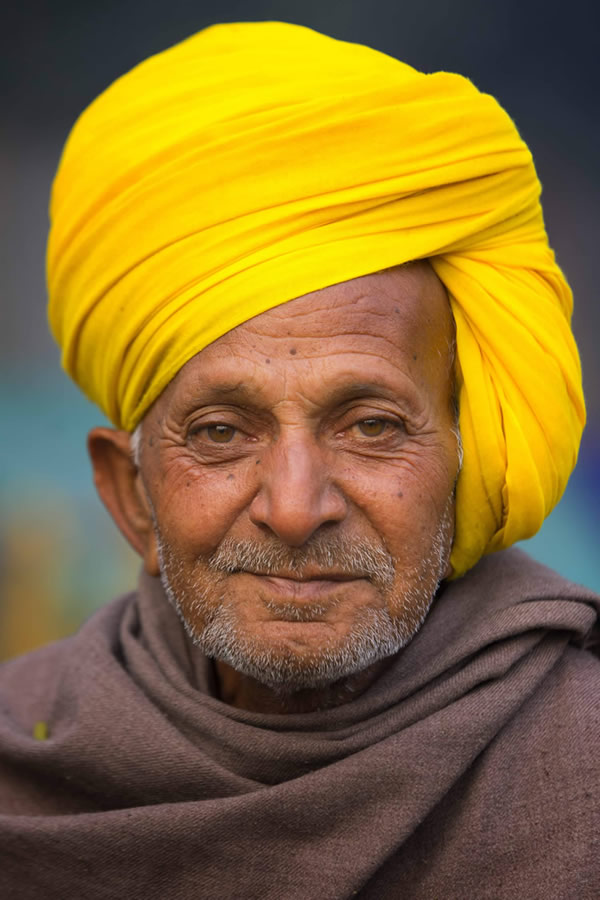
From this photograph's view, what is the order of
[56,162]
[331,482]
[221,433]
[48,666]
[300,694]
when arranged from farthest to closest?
1. [56,162]
2. [48,666]
3. [300,694]
4. [221,433]
5. [331,482]

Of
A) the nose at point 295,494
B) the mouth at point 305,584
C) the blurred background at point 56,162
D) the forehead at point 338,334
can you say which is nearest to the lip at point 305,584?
the mouth at point 305,584

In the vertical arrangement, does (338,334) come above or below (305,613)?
above

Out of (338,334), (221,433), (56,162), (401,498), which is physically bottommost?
(401,498)

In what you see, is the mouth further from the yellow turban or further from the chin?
the yellow turban

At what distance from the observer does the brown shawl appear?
95.5 inches

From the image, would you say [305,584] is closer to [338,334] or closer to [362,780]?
[362,780]

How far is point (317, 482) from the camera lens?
2443 millimetres

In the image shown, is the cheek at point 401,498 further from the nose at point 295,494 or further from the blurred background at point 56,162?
the blurred background at point 56,162

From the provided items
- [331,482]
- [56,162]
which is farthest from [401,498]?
[56,162]

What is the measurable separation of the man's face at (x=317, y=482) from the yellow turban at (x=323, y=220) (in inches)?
3.5

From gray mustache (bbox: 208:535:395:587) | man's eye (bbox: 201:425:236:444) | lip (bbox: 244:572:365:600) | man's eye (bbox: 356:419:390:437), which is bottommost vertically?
lip (bbox: 244:572:365:600)

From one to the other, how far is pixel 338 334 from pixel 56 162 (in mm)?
3468

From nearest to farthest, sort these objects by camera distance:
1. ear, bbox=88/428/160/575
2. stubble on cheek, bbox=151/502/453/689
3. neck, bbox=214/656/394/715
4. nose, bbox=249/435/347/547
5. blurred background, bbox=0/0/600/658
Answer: nose, bbox=249/435/347/547
stubble on cheek, bbox=151/502/453/689
neck, bbox=214/656/394/715
ear, bbox=88/428/160/575
blurred background, bbox=0/0/600/658

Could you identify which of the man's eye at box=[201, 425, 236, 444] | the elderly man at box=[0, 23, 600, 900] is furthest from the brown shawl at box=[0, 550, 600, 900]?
the man's eye at box=[201, 425, 236, 444]
